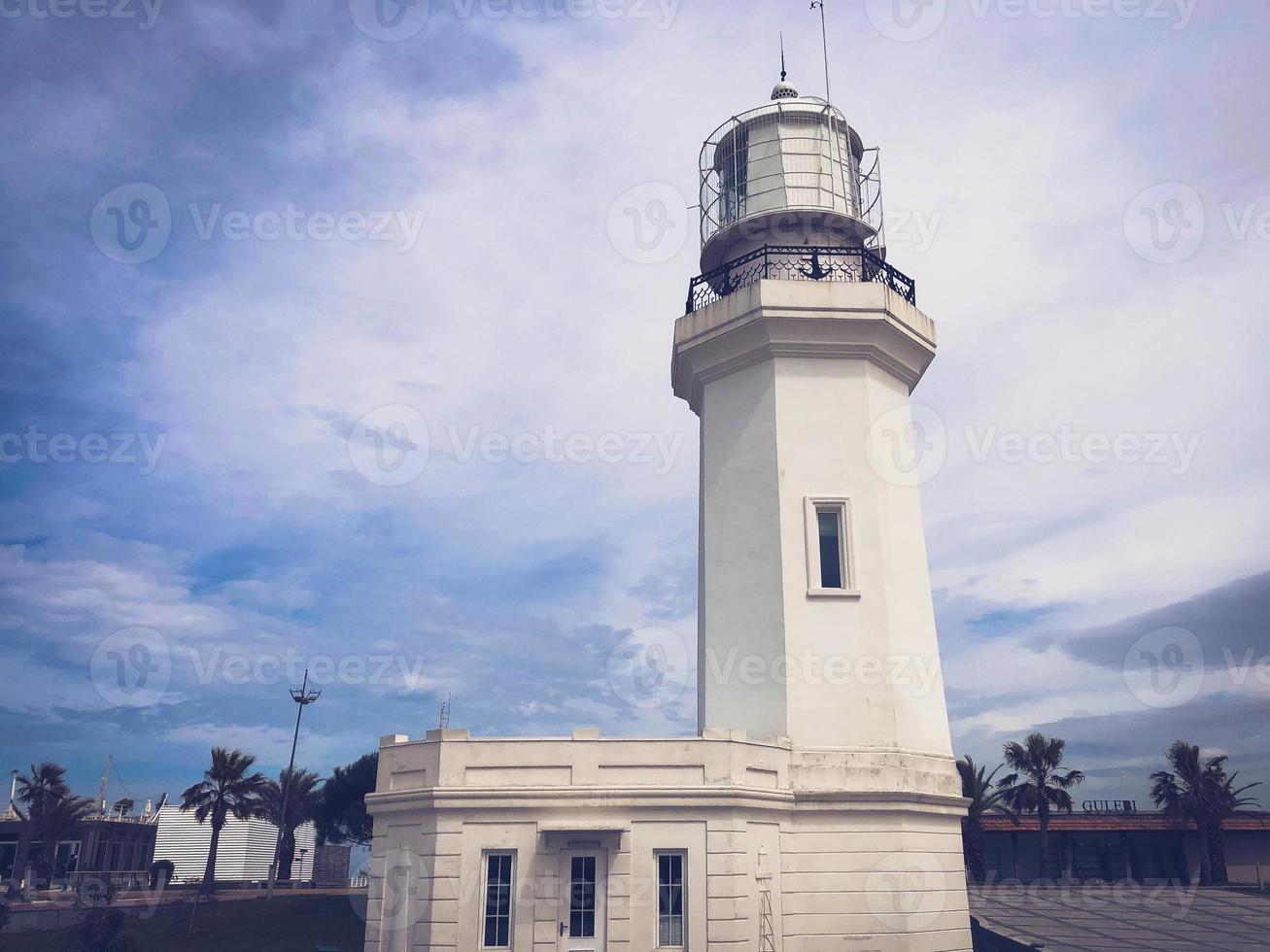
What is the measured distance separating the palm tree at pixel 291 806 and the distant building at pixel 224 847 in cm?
820

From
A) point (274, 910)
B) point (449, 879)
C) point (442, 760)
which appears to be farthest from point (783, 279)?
point (274, 910)

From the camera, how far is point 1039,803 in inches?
2064

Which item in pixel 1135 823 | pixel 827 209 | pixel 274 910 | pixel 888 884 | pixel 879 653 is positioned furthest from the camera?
pixel 1135 823

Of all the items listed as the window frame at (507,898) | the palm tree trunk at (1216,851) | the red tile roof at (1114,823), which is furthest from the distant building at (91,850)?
the palm tree trunk at (1216,851)

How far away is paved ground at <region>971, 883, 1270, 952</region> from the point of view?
926 inches

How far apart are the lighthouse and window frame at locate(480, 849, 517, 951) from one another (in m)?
0.04

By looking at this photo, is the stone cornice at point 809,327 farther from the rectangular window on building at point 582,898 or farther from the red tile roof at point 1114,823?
the red tile roof at point 1114,823

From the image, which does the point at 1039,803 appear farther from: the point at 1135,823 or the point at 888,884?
the point at 888,884

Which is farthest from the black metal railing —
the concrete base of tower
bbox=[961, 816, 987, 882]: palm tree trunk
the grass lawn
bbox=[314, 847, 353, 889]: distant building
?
bbox=[314, 847, 353, 889]: distant building

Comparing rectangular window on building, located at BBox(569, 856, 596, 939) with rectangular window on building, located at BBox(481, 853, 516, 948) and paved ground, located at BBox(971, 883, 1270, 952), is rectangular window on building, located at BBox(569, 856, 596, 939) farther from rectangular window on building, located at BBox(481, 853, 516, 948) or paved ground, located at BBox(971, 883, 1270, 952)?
paved ground, located at BBox(971, 883, 1270, 952)

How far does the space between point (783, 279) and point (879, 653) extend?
8.25 metres

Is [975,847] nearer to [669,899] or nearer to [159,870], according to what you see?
[669,899]

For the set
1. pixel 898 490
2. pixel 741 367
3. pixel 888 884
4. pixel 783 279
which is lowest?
pixel 888 884

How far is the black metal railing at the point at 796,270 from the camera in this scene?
22.2 metres
